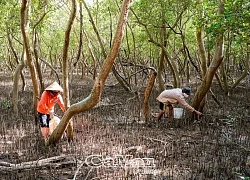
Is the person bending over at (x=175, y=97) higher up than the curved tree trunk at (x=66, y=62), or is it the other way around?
the curved tree trunk at (x=66, y=62)

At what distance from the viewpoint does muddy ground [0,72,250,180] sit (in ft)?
14.8

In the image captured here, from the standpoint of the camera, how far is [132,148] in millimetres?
5465

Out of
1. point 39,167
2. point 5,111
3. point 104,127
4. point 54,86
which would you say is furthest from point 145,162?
point 5,111

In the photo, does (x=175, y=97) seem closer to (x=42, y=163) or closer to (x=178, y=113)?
(x=178, y=113)

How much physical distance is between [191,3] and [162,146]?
485cm

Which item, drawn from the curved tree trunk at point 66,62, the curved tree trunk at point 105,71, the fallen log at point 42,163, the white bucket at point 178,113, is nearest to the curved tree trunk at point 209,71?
the white bucket at point 178,113

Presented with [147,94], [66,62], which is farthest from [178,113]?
[66,62]

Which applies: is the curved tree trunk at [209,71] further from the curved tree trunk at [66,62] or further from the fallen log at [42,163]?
the fallen log at [42,163]

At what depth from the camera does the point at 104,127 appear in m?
7.21

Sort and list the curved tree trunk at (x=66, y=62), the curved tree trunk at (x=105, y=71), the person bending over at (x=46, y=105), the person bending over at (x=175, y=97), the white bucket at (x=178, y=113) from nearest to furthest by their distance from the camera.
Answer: the curved tree trunk at (x=105, y=71)
the curved tree trunk at (x=66, y=62)
the person bending over at (x=46, y=105)
the person bending over at (x=175, y=97)
the white bucket at (x=178, y=113)

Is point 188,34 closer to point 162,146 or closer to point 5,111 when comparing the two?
point 5,111

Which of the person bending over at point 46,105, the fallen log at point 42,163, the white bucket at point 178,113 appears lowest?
the fallen log at point 42,163

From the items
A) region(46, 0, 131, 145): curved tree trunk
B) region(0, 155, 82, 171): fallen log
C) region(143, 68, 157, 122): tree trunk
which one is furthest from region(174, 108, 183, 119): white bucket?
region(0, 155, 82, 171): fallen log

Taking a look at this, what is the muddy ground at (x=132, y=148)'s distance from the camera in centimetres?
450
